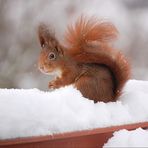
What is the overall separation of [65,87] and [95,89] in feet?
0.34

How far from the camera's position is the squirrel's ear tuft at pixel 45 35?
1.92m

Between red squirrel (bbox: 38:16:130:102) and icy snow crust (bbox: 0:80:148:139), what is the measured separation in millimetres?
91

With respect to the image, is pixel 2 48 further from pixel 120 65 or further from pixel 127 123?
pixel 127 123

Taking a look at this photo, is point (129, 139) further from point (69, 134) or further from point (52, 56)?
point (52, 56)

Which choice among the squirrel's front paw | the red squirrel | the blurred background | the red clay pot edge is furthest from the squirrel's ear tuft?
the blurred background

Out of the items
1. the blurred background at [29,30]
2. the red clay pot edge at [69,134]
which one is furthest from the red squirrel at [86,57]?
the blurred background at [29,30]

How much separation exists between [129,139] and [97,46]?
453mm

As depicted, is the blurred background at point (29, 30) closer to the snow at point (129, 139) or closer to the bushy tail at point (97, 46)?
the bushy tail at point (97, 46)

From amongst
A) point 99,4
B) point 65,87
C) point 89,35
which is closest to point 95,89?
point 65,87

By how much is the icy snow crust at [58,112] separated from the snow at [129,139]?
Result: 0.17ft

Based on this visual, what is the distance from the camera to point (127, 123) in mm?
1734

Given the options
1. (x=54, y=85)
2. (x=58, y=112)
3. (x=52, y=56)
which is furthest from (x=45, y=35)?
(x=58, y=112)

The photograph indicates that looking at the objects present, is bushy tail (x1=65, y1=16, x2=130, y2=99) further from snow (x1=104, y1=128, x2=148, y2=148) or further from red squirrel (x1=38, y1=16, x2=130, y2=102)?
snow (x1=104, y1=128, x2=148, y2=148)

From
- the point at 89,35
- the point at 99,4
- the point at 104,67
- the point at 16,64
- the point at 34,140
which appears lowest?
the point at 34,140
